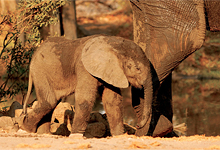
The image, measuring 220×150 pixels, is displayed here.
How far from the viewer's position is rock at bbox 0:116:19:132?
581cm

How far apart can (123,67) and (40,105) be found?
1400 mm

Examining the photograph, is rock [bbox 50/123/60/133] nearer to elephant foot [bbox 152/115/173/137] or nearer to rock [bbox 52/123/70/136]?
rock [bbox 52/123/70/136]

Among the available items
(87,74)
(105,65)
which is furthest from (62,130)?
(105,65)

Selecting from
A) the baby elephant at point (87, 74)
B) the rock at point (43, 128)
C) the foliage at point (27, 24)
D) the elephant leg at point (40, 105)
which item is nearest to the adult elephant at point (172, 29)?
the baby elephant at point (87, 74)

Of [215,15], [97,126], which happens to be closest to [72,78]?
[97,126]

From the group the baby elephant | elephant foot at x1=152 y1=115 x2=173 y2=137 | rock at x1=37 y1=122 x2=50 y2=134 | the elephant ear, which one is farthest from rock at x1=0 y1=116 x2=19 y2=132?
elephant foot at x1=152 y1=115 x2=173 y2=137

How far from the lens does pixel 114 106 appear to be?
5.23 metres

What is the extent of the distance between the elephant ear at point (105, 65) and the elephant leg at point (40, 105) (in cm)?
83

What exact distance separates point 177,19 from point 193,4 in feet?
1.01

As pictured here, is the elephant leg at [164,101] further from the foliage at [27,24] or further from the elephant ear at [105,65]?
the foliage at [27,24]

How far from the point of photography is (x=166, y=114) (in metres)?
6.18

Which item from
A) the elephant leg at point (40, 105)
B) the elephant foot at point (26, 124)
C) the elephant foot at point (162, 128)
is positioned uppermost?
the elephant leg at point (40, 105)

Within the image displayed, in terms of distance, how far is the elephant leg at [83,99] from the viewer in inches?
198

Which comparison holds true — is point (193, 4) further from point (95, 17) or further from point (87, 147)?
point (95, 17)
